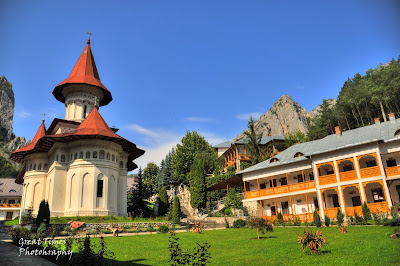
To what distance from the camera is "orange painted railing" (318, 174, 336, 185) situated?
23891mm

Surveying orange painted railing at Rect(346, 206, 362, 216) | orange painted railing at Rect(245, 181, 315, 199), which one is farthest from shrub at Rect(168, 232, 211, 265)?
orange painted railing at Rect(245, 181, 315, 199)

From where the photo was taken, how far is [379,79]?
1705 inches

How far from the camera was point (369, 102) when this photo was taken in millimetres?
42906

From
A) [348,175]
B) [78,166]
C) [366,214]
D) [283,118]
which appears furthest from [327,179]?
[283,118]

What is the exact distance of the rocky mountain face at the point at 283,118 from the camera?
102 m

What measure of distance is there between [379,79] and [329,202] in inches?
1096

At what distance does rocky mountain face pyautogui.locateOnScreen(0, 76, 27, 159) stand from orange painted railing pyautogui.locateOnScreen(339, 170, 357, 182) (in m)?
86.9

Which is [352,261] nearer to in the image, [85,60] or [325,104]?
[85,60]

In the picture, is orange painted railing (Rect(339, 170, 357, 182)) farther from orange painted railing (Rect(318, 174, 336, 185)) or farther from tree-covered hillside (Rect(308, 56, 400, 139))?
tree-covered hillside (Rect(308, 56, 400, 139))

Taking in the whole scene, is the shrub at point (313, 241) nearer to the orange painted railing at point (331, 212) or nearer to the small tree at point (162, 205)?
the orange painted railing at point (331, 212)

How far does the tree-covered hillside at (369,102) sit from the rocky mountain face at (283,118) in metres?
47.7

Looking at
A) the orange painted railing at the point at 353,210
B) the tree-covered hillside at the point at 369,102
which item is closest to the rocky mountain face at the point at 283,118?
the tree-covered hillside at the point at 369,102

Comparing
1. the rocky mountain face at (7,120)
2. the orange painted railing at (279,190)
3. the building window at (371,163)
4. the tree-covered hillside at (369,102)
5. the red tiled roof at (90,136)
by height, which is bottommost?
the orange painted railing at (279,190)

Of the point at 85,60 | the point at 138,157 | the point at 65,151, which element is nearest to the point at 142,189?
the point at 138,157
